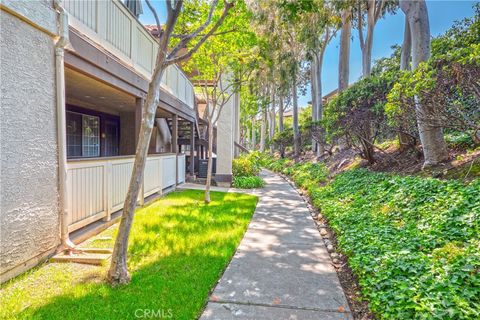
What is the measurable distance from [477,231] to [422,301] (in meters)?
1.50

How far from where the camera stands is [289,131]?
2395 cm

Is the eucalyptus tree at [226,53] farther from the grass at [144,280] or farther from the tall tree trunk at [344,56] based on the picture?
the tall tree trunk at [344,56]

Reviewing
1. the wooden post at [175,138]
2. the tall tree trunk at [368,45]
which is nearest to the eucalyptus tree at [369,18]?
the tall tree trunk at [368,45]

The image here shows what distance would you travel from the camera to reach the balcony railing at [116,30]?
480 centimetres

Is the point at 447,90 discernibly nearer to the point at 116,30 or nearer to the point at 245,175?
the point at 116,30

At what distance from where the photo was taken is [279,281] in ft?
11.7

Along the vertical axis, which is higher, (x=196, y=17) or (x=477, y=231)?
(x=196, y=17)

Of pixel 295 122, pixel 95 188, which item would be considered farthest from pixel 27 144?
pixel 295 122

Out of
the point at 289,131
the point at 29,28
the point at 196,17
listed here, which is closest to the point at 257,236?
the point at 29,28

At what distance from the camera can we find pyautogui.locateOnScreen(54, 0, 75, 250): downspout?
397 cm

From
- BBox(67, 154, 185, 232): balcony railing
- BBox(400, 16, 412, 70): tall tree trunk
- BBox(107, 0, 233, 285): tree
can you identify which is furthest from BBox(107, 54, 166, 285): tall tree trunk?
BBox(400, 16, 412, 70): tall tree trunk

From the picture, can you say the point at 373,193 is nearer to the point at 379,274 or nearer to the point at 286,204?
the point at 286,204

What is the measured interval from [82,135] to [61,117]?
639cm

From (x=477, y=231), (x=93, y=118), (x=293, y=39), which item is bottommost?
(x=477, y=231)
